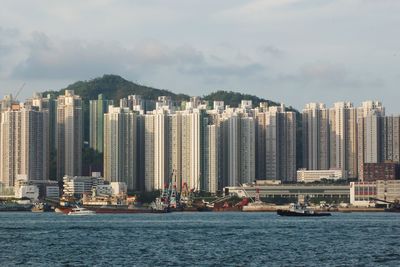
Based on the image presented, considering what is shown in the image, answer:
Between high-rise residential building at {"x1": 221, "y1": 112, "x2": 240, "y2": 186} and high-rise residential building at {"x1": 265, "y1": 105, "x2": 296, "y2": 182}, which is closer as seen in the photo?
high-rise residential building at {"x1": 221, "y1": 112, "x2": 240, "y2": 186}

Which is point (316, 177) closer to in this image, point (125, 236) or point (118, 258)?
point (125, 236)

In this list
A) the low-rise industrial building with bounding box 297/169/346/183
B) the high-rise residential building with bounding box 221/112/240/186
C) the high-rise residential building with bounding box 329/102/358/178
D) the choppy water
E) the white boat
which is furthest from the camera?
the high-rise residential building with bounding box 329/102/358/178

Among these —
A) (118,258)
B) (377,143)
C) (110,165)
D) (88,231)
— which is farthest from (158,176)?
(118,258)

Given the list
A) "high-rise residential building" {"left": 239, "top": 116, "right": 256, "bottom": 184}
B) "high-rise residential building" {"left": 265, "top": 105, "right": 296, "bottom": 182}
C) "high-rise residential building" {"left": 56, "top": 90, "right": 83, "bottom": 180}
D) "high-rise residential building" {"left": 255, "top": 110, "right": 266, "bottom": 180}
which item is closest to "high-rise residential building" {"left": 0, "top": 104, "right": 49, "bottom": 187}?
"high-rise residential building" {"left": 56, "top": 90, "right": 83, "bottom": 180}

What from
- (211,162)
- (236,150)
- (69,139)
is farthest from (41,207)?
(236,150)

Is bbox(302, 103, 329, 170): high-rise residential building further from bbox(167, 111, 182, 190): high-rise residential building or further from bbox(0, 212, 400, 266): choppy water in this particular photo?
bbox(0, 212, 400, 266): choppy water

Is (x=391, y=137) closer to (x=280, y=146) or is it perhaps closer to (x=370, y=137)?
(x=370, y=137)
